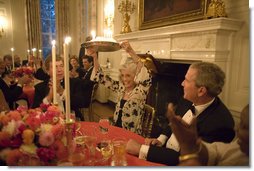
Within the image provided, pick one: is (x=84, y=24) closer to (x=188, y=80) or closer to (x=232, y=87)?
(x=232, y=87)

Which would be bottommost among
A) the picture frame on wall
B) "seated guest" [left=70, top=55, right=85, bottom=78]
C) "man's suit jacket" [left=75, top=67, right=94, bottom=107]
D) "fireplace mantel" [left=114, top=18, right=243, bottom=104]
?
"man's suit jacket" [left=75, top=67, right=94, bottom=107]

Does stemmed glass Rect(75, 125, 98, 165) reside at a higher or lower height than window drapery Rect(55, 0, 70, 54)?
lower

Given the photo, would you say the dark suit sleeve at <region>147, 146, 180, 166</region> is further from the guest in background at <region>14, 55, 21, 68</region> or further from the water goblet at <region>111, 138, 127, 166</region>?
the guest in background at <region>14, 55, 21, 68</region>

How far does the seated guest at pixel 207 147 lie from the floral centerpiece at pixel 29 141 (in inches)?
15.5

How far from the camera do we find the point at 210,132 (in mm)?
980

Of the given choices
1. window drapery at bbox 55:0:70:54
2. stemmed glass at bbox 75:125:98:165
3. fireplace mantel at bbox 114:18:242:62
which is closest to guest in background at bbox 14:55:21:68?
window drapery at bbox 55:0:70:54

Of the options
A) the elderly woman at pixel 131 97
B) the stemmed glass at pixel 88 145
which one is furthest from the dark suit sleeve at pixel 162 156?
the elderly woman at pixel 131 97

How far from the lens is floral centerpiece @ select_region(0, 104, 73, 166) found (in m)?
0.67

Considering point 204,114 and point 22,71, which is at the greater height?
point 22,71

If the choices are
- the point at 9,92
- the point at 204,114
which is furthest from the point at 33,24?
the point at 204,114

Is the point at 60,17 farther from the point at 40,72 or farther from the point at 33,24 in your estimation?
the point at 40,72

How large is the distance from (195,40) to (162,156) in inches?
68.0

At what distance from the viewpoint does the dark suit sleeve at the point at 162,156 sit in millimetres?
963

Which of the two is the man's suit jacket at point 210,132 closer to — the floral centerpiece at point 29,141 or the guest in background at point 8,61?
the floral centerpiece at point 29,141
